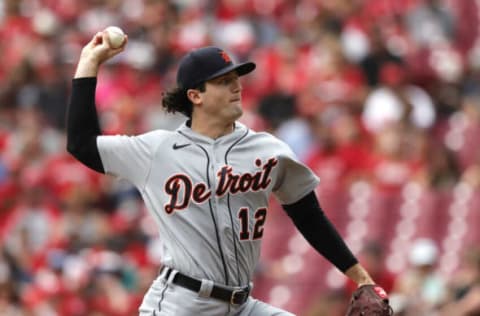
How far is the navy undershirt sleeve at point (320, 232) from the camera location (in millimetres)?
5691

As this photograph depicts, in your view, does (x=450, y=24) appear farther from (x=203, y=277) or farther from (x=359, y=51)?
(x=203, y=277)

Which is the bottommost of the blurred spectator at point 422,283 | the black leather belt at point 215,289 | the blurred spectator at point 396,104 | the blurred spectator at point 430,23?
the blurred spectator at point 422,283

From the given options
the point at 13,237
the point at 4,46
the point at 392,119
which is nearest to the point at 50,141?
the point at 13,237

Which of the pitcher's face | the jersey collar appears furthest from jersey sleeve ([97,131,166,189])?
the pitcher's face

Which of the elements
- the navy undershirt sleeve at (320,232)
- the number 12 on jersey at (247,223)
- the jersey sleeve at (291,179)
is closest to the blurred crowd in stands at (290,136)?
the navy undershirt sleeve at (320,232)

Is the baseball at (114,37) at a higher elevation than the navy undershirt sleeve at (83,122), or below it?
higher

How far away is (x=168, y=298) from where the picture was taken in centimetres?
545

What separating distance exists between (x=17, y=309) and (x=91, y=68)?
17.9 ft

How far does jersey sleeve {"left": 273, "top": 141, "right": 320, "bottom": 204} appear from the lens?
5.62 metres

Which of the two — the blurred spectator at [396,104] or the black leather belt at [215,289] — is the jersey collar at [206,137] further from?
the blurred spectator at [396,104]

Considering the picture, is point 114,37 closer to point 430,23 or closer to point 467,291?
point 467,291

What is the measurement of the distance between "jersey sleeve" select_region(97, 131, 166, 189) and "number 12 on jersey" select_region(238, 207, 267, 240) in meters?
0.43

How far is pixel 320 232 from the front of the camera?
571cm

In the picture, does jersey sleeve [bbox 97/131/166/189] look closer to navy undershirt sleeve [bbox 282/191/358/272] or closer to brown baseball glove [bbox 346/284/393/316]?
navy undershirt sleeve [bbox 282/191/358/272]
